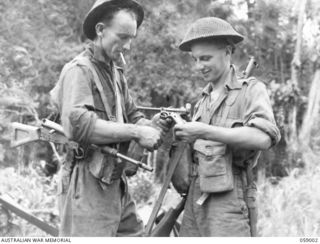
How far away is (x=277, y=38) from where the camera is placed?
10.4 m

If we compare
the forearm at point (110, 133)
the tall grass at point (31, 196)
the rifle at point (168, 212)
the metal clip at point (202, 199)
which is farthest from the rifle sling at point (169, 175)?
the tall grass at point (31, 196)

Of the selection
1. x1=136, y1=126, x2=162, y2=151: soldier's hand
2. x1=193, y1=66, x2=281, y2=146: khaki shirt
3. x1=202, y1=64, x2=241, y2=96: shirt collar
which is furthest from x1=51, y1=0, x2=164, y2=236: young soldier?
x1=202, y1=64, x2=241, y2=96: shirt collar

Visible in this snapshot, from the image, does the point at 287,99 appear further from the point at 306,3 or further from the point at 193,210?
the point at 193,210

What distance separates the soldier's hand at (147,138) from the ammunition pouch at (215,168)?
37cm

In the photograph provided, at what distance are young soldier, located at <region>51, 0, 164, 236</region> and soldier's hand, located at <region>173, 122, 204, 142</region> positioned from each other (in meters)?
0.16

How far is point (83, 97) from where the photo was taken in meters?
3.40

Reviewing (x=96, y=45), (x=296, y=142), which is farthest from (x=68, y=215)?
(x=296, y=142)

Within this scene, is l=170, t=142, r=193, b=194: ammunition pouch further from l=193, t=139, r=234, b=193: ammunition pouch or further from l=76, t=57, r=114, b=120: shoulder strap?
l=76, t=57, r=114, b=120: shoulder strap

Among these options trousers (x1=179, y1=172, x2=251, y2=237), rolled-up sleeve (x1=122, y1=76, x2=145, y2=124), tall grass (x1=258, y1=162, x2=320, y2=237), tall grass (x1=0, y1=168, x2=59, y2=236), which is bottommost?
tall grass (x1=0, y1=168, x2=59, y2=236)

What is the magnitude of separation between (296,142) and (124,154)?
686 cm

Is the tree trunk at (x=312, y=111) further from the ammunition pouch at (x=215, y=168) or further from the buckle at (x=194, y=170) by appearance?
the ammunition pouch at (x=215, y=168)

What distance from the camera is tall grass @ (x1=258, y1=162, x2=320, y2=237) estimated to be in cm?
671

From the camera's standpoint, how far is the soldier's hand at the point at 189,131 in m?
3.41

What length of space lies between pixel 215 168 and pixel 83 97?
104 cm
